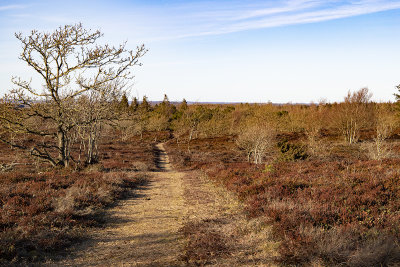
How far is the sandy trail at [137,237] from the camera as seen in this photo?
4922mm

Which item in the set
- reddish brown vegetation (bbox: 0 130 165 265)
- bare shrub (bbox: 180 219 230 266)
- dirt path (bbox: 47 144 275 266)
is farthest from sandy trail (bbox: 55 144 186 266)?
reddish brown vegetation (bbox: 0 130 165 265)

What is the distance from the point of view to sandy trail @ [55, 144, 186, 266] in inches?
194

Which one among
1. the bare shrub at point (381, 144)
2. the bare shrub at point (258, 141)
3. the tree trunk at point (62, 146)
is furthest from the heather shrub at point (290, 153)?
the tree trunk at point (62, 146)

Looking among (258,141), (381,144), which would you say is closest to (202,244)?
(258,141)

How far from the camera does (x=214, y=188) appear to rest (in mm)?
11570

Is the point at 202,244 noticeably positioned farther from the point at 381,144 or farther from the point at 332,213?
the point at 381,144

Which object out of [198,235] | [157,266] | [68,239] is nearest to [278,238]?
[198,235]

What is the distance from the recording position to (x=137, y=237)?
6090 mm

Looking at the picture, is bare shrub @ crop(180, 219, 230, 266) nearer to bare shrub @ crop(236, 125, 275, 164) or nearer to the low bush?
the low bush

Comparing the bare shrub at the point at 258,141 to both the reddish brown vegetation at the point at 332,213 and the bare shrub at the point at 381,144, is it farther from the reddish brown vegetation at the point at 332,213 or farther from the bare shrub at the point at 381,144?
the reddish brown vegetation at the point at 332,213

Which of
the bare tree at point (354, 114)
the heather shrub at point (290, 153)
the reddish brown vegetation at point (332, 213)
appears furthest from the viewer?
the bare tree at point (354, 114)

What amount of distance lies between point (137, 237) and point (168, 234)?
76cm

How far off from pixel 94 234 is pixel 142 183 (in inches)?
261

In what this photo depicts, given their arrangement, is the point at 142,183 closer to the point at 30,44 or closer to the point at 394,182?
the point at 30,44
